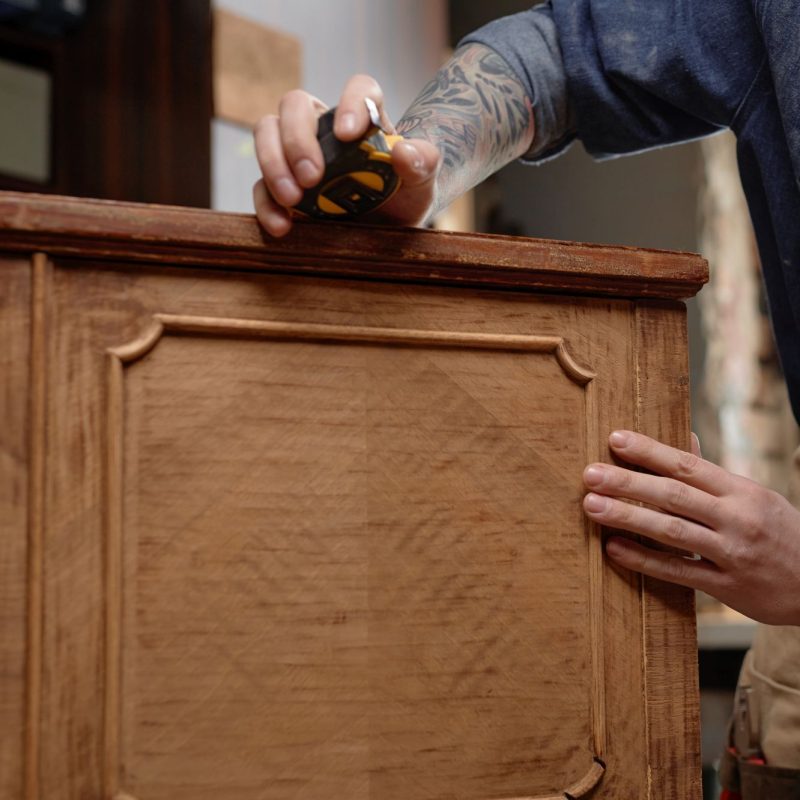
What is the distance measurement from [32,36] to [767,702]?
1.77 metres

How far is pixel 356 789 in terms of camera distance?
0.66 metres

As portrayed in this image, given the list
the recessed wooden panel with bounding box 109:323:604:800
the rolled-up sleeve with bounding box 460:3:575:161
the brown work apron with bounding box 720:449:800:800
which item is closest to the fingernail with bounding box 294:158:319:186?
the recessed wooden panel with bounding box 109:323:604:800

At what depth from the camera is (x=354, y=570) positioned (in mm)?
679

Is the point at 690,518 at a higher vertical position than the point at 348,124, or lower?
lower

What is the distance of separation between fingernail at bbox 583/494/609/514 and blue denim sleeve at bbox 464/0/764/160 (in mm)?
548

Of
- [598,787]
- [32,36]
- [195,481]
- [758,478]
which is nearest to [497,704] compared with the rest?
[598,787]

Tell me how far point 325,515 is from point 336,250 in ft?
0.61

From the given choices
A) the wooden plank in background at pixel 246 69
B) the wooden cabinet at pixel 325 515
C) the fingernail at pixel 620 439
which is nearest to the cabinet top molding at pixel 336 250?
the wooden cabinet at pixel 325 515

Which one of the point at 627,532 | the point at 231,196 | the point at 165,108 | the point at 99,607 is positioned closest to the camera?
the point at 99,607

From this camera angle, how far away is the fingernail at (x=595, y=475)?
73 centimetres

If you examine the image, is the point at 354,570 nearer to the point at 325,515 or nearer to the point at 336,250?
the point at 325,515

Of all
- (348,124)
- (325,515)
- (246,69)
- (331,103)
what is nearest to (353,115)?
(348,124)

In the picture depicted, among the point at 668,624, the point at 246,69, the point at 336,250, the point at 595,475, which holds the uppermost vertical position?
the point at 246,69

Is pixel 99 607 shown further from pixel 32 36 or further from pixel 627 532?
→ pixel 32 36
